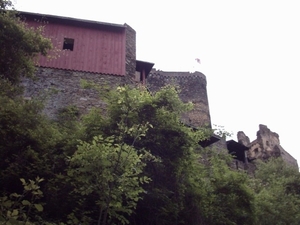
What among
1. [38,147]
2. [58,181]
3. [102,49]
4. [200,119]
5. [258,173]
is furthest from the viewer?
[200,119]

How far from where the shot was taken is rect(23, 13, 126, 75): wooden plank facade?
15398mm

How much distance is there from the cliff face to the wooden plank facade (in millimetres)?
15936

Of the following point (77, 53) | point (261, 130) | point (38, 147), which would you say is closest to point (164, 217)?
point (38, 147)

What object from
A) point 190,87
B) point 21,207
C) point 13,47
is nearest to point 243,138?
point 190,87

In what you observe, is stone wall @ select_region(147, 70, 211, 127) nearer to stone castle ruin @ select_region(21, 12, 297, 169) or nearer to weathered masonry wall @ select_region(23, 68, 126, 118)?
stone castle ruin @ select_region(21, 12, 297, 169)

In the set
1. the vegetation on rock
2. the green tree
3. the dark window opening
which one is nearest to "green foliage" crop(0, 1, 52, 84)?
the vegetation on rock

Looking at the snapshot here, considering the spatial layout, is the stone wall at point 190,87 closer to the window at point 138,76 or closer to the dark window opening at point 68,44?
the window at point 138,76

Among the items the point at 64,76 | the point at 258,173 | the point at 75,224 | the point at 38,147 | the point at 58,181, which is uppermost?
the point at 64,76

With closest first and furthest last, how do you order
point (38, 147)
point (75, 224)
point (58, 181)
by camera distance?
point (75, 224), point (58, 181), point (38, 147)

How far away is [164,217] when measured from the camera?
895 cm

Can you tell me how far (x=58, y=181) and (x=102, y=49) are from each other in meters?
9.05

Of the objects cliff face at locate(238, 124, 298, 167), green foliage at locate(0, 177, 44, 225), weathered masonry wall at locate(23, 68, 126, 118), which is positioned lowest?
green foliage at locate(0, 177, 44, 225)

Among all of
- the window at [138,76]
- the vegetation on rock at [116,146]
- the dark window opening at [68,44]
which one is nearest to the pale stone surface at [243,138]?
the window at [138,76]

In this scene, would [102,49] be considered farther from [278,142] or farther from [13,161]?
[278,142]
